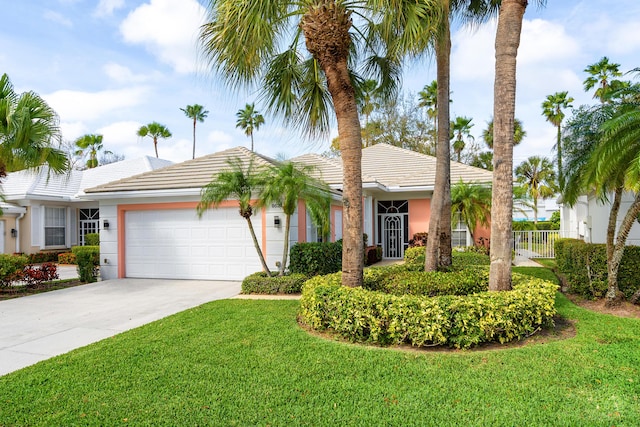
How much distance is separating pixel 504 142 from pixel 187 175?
991 centimetres

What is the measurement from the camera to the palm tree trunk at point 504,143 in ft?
21.1

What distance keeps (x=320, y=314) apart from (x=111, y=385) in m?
3.01

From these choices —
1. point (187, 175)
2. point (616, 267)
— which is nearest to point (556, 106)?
point (616, 267)

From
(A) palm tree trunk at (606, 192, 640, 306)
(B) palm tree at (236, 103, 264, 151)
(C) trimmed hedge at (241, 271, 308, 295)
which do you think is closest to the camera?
(A) palm tree trunk at (606, 192, 640, 306)

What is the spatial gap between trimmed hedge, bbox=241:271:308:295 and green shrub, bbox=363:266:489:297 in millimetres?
2435

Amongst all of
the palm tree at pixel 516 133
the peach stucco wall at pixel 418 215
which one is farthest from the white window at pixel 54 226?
the palm tree at pixel 516 133

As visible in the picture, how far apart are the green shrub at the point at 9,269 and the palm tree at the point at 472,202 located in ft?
46.2

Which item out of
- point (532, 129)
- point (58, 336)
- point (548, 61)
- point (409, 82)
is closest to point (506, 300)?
point (409, 82)

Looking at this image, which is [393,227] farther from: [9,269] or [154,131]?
[154,131]

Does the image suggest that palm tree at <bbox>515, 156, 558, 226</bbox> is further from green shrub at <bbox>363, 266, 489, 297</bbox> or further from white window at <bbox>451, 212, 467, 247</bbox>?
green shrub at <bbox>363, 266, 489, 297</bbox>

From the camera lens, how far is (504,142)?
21.2 ft

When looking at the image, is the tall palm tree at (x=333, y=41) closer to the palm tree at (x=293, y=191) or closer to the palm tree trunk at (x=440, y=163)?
the palm tree trunk at (x=440, y=163)

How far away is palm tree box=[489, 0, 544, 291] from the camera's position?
6.43 m

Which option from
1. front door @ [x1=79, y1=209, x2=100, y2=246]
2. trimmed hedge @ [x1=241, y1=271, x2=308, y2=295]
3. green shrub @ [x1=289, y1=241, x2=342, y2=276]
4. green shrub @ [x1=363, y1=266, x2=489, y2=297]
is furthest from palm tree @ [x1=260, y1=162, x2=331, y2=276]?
front door @ [x1=79, y1=209, x2=100, y2=246]
